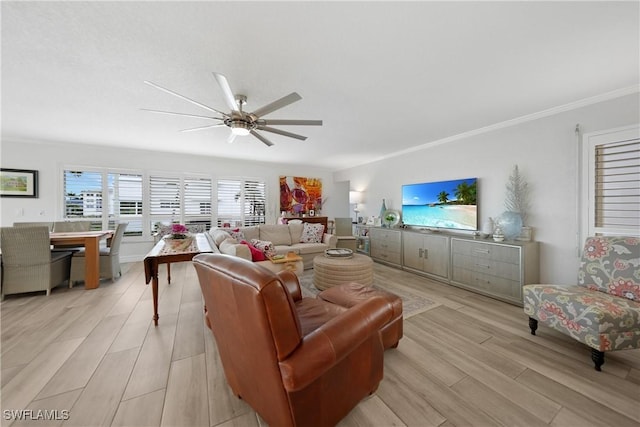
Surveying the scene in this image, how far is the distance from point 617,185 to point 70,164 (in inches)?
327

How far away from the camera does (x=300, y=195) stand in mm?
6535

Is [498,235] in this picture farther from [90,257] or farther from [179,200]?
[179,200]

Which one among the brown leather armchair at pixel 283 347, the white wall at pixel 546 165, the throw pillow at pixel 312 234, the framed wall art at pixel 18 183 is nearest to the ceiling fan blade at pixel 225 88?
the brown leather armchair at pixel 283 347

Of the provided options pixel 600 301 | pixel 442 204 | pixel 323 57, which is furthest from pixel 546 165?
pixel 323 57

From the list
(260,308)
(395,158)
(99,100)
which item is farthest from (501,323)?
(99,100)

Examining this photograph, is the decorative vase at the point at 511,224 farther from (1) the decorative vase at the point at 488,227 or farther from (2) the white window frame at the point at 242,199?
(2) the white window frame at the point at 242,199

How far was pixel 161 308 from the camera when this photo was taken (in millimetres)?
2590

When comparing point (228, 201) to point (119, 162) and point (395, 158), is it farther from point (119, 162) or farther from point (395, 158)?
point (395, 158)

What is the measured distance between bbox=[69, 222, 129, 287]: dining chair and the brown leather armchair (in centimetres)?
346

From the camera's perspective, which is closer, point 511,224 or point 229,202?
point 511,224

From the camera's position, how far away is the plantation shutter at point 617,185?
2.23 metres

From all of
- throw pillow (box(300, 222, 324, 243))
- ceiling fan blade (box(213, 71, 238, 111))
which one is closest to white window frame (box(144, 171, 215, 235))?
throw pillow (box(300, 222, 324, 243))

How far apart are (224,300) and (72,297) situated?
3.44 metres

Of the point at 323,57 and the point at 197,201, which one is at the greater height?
the point at 323,57
